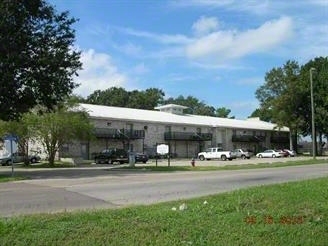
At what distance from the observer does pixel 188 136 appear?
84625 mm

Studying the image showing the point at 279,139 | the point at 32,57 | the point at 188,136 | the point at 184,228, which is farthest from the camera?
the point at 279,139

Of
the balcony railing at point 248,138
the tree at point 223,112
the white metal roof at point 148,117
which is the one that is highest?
the tree at point 223,112

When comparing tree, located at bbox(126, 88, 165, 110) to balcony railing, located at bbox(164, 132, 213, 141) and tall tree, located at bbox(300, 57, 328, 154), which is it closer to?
balcony railing, located at bbox(164, 132, 213, 141)

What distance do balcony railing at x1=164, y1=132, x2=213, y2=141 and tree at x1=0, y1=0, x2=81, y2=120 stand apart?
44.6 m

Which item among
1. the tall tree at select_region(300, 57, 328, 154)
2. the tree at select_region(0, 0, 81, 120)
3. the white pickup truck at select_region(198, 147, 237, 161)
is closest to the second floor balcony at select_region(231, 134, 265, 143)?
the tall tree at select_region(300, 57, 328, 154)

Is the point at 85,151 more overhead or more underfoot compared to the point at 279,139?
more underfoot

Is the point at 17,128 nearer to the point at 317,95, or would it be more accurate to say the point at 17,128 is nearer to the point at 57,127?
the point at 57,127

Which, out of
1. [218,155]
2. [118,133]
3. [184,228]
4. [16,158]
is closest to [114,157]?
[118,133]

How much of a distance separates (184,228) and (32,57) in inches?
1098

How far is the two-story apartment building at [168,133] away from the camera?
72312 mm

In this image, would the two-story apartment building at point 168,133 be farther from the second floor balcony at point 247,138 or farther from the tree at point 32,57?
the tree at point 32,57

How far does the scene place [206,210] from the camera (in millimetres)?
11055

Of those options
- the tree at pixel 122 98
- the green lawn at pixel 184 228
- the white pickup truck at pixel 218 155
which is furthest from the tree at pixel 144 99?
the green lawn at pixel 184 228

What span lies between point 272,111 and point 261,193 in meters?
77.7
